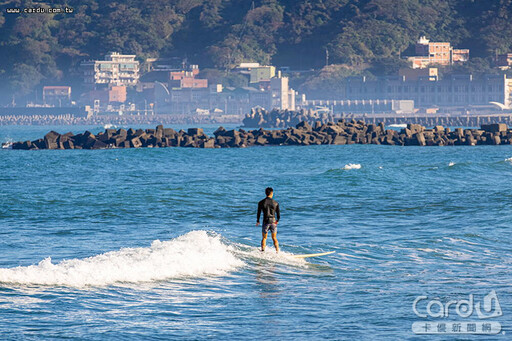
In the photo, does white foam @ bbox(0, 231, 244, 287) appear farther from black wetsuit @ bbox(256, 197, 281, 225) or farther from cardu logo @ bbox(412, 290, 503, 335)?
cardu logo @ bbox(412, 290, 503, 335)

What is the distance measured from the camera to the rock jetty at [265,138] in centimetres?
7481

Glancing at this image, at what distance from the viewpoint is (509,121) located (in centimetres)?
17325

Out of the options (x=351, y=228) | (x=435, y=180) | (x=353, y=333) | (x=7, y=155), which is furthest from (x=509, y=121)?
(x=353, y=333)

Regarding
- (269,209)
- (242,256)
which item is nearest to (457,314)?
(269,209)

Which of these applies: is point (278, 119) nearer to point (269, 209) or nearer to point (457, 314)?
point (269, 209)

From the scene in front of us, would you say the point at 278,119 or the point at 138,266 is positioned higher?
the point at 278,119

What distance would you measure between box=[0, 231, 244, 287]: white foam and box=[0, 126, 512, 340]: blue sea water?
0.04m

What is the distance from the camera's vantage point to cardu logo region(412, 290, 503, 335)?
1432cm

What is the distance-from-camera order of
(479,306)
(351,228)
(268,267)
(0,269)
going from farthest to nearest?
(351,228), (268,267), (0,269), (479,306)

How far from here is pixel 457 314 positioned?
50.2 feet

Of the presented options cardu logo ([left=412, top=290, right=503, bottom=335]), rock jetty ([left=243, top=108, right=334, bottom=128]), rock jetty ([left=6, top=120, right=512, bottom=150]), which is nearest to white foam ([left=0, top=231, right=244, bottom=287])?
cardu logo ([left=412, top=290, right=503, bottom=335])

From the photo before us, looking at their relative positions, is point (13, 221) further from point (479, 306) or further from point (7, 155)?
point (7, 155)

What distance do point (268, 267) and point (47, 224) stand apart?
29.3 ft

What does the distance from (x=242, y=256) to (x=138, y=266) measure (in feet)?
9.37
